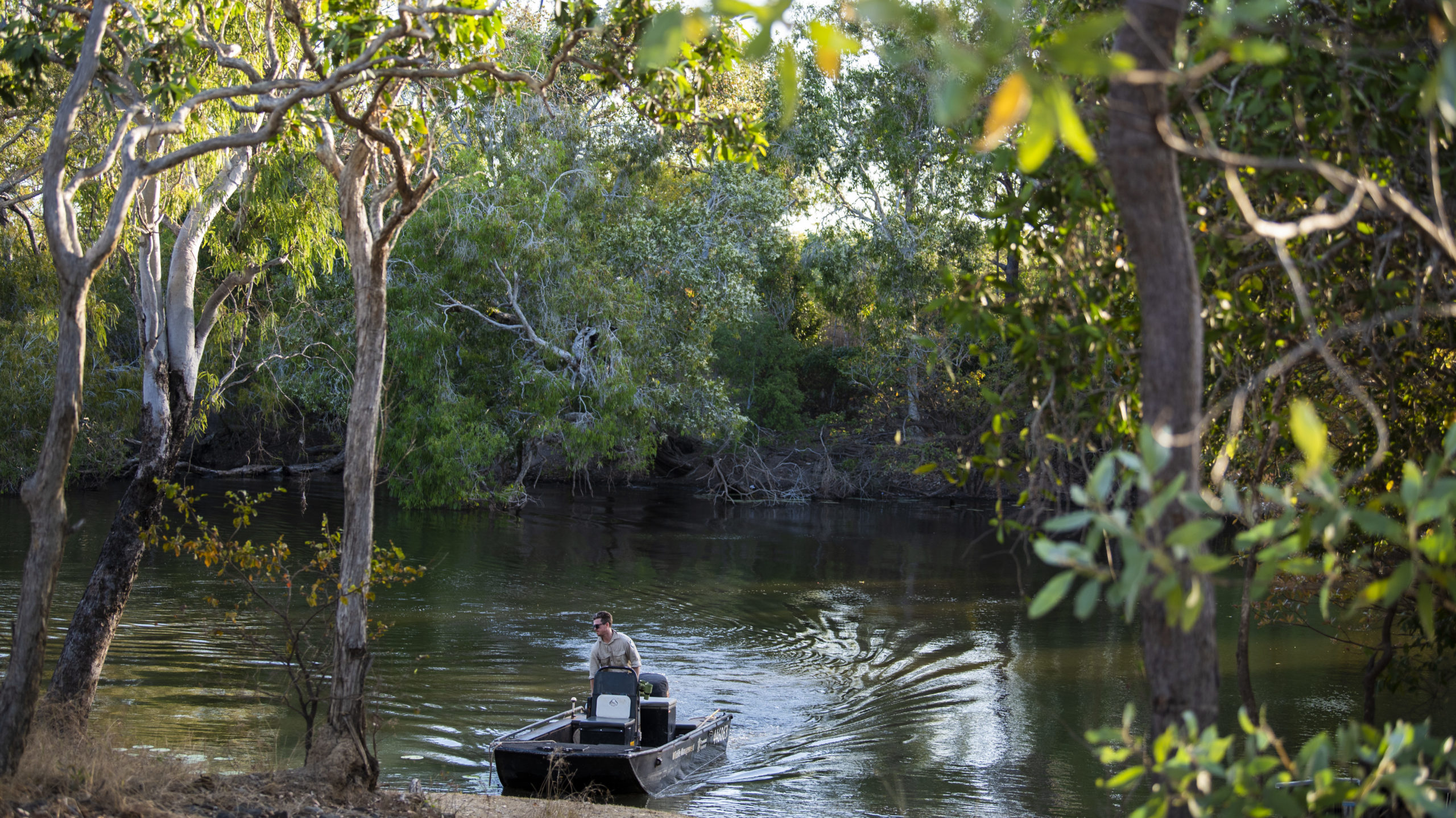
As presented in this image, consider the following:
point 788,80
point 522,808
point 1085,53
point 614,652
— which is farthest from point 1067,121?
point 614,652

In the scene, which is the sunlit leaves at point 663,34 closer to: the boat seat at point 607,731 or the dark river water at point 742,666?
the dark river water at point 742,666

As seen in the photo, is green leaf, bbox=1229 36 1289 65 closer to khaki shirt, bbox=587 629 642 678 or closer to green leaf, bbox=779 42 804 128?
green leaf, bbox=779 42 804 128

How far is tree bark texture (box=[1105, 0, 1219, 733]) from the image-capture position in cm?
301

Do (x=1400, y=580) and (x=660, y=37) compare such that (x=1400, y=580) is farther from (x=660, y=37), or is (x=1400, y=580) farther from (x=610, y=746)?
(x=610, y=746)

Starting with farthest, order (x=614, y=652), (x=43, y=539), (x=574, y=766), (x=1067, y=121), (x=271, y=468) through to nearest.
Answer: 1. (x=271, y=468)
2. (x=614, y=652)
3. (x=574, y=766)
4. (x=43, y=539)
5. (x=1067, y=121)

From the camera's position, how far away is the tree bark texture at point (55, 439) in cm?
598

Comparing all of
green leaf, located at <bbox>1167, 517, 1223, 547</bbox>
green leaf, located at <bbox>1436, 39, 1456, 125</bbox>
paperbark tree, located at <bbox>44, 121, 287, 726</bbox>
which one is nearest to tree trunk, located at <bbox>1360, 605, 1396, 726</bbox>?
green leaf, located at <bbox>1167, 517, 1223, 547</bbox>

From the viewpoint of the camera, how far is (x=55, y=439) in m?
6.05

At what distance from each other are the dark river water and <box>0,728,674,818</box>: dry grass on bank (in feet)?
6.09

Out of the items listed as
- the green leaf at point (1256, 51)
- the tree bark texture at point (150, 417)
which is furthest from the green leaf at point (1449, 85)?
the tree bark texture at point (150, 417)

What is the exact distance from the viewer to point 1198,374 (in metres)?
3.01

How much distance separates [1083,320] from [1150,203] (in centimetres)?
159

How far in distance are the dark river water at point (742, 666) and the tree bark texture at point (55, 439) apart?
9.77 ft

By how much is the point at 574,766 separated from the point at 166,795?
384 centimetres
